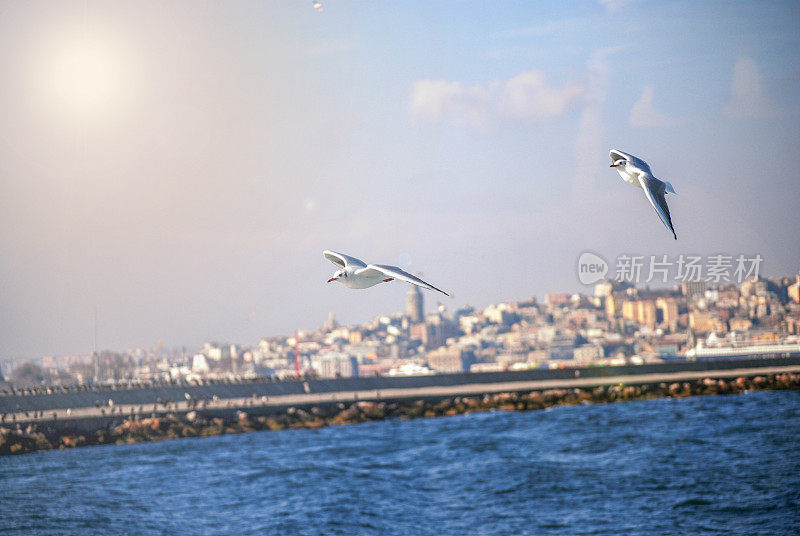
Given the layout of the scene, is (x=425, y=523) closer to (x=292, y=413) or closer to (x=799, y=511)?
(x=799, y=511)

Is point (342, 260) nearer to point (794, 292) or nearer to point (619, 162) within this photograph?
point (619, 162)

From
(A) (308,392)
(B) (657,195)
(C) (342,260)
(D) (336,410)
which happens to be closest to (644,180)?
(B) (657,195)

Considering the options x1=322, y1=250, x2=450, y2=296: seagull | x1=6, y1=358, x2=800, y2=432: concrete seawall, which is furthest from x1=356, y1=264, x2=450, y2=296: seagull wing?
x1=6, y1=358, x2=800, y2=432: concrete seawall

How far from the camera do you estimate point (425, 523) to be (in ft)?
122

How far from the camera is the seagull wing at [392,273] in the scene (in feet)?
27.6

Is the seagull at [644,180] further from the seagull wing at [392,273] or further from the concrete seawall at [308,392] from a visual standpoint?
the concrete seawall at [308,392]

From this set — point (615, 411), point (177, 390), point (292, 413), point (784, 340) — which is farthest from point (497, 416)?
point (784, 340)

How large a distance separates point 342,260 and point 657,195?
374 cm

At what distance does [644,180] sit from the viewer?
878 cm

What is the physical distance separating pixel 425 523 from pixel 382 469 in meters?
12.6

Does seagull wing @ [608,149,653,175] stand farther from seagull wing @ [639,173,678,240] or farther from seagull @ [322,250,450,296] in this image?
seagull @ [322,250,450,296]

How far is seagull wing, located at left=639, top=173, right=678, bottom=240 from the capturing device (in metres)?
7.94

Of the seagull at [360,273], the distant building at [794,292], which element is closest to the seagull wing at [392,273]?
the seagull at [360,273]

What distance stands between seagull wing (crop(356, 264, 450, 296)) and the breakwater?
200 feet
